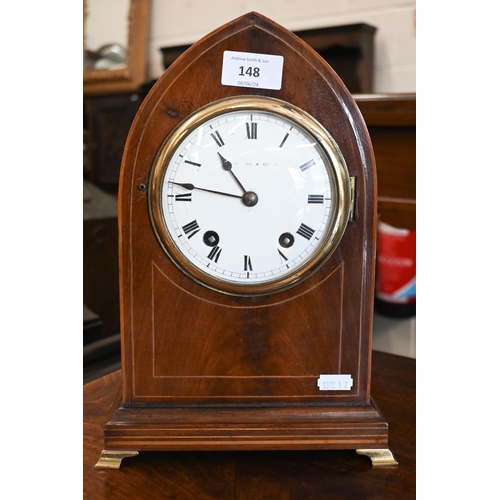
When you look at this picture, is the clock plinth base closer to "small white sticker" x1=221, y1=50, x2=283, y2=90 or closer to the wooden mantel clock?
the wooden mantel clock

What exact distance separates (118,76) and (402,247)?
1.91 meters

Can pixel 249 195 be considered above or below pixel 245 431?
above

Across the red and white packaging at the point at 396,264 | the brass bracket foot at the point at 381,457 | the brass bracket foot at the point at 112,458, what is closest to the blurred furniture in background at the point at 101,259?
the red and white packaging at the point at 396,264

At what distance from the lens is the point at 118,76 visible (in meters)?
2.80

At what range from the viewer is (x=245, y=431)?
2.29 feet

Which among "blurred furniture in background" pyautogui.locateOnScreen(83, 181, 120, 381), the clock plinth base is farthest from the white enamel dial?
"blurred furniture in background" pyautogui.locateOnScreen(83, 181, 120, 381)

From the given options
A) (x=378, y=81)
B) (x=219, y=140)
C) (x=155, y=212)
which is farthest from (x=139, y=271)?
(x=378, y=81)

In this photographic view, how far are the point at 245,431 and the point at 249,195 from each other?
29 cm

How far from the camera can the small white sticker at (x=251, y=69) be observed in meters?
0.67

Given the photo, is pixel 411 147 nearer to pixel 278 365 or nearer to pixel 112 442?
pixel 278 365

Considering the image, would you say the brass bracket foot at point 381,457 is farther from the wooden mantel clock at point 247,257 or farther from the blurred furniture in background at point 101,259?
the blurred furniture in background at point 101,259

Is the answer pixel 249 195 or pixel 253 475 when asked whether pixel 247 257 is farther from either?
pixel 253 475

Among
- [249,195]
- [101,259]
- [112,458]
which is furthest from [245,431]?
[101,259]

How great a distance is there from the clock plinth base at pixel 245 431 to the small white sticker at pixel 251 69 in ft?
1.32
